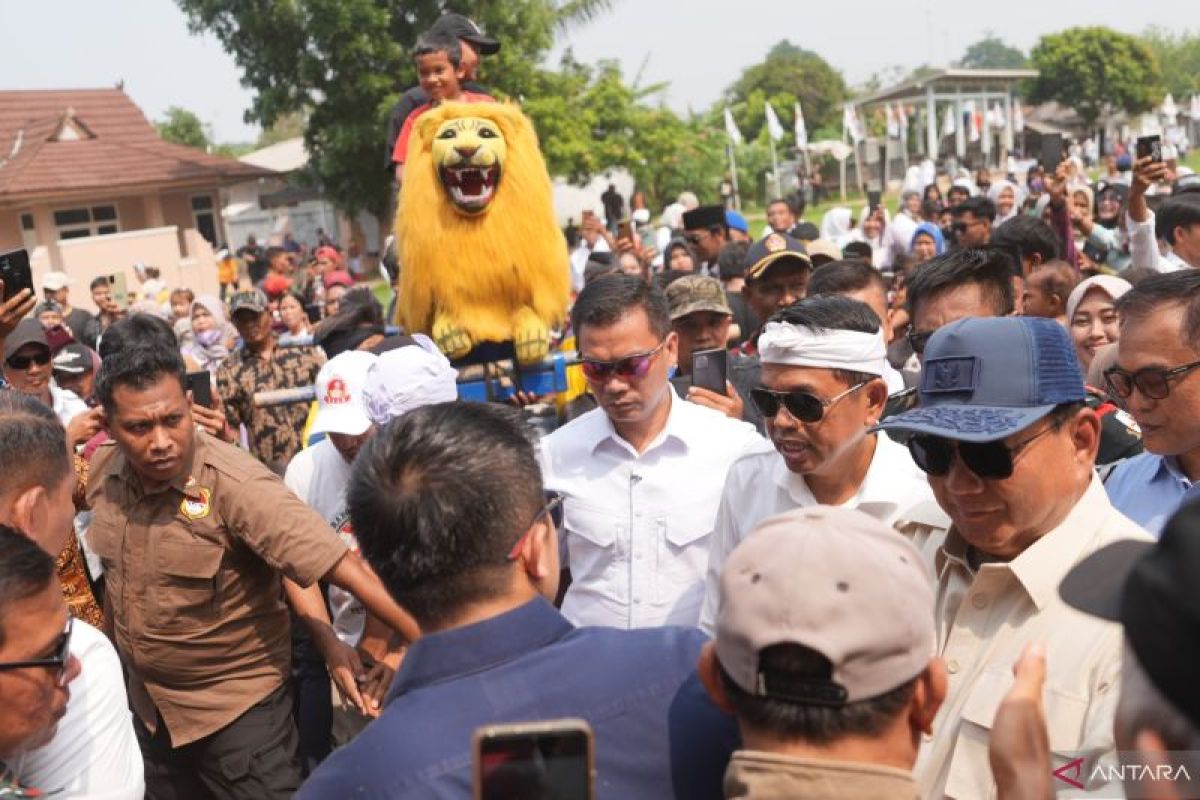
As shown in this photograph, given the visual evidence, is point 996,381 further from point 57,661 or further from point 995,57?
point 995,57

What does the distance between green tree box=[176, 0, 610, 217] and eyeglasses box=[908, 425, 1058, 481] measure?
23.7 metres

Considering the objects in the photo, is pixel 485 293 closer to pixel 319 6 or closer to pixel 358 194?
pixel 319 6

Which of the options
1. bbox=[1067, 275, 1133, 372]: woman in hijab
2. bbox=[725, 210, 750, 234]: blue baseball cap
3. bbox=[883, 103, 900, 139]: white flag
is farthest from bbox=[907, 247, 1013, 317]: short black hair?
bbox=[883, 103, 900, 139]: white flag

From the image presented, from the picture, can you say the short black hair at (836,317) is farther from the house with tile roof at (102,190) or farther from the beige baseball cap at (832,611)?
the house with tile roof at (102,190)

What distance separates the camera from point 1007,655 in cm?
188

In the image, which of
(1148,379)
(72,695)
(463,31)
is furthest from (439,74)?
(72,695)

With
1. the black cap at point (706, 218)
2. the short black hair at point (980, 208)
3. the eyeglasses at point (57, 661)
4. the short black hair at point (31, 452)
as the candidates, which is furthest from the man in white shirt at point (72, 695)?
the short black hair at point (980, 208)

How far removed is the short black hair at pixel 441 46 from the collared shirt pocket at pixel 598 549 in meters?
2.85

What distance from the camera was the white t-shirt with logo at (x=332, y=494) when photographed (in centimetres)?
382

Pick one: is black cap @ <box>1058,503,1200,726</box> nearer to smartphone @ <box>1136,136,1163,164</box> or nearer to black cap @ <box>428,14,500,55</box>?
black cap @ <box>428,14,500,55</box>

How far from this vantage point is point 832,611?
51.1 inches

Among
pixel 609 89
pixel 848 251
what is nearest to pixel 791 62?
pixel 609 89

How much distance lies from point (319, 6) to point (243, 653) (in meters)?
23.5

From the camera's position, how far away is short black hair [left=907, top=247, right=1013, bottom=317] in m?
3.80
